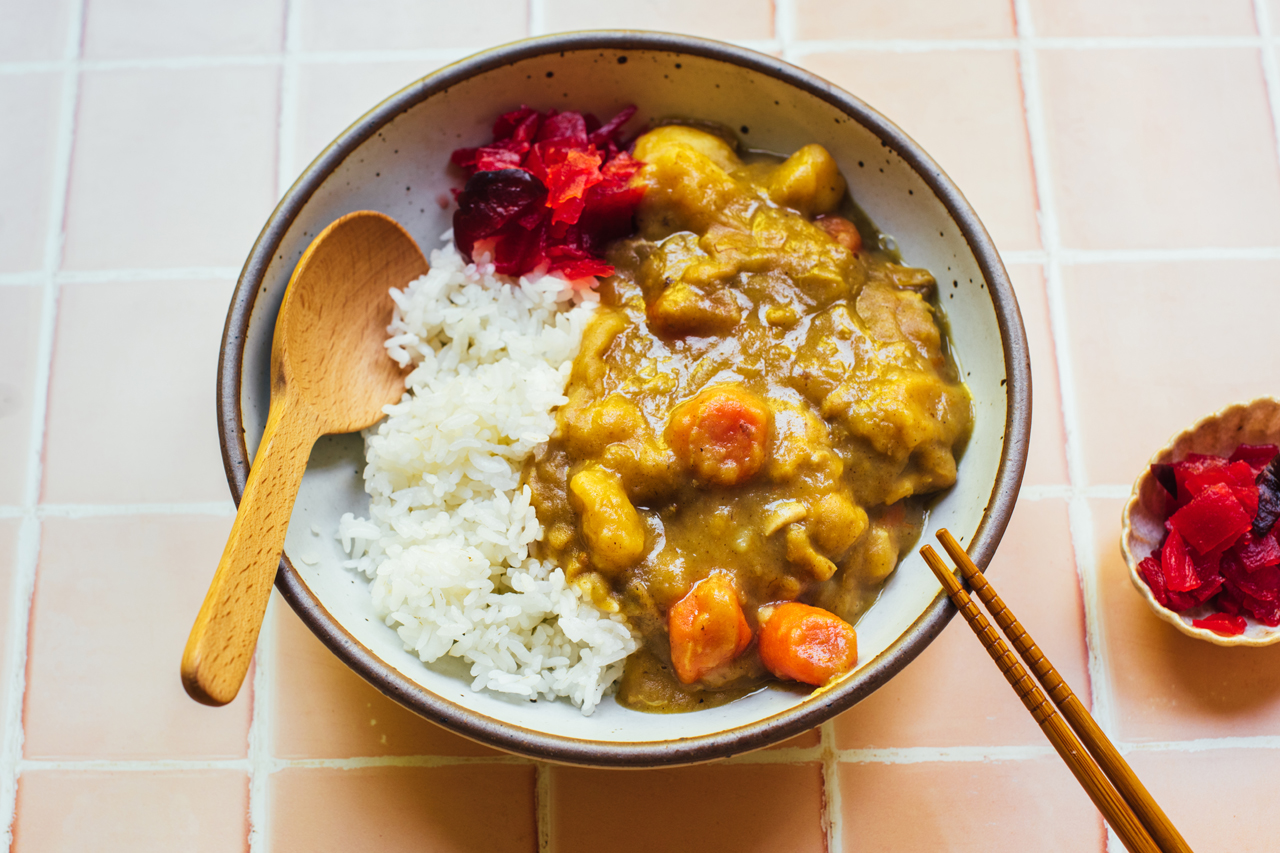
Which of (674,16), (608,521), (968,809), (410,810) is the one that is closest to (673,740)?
(608,521)

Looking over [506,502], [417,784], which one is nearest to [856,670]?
[506,502]

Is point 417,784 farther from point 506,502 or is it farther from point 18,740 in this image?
point 18,740

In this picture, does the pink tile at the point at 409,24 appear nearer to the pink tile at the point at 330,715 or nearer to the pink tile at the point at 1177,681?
the pink tile at the point at 330,715

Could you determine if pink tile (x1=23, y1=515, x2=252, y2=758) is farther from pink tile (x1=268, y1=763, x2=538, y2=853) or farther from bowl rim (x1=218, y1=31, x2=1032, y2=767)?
bowl rim (x1=218, y1=31, x2=1032, y2=767)

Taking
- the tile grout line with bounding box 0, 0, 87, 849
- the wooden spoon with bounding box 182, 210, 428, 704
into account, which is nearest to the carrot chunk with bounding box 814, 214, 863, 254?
the wooden spoon with bounding box 182, 210, 428, 704

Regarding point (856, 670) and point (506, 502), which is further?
point (506, 502)

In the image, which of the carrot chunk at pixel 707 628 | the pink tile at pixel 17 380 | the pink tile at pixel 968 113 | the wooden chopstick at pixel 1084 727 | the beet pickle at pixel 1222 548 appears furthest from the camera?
the pink tile at pixel 968 113

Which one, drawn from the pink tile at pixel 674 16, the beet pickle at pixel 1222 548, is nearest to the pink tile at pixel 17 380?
the pink tile at pixel 674 16
